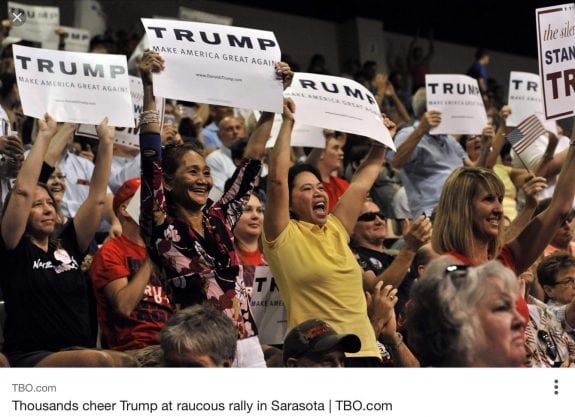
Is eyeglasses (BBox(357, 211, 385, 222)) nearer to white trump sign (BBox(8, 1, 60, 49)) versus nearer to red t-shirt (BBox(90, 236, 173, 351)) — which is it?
red t-shirt (BBox(90, 236, 173, 351))

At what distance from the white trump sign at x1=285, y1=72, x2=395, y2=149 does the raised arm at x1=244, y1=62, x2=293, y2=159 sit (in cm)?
38

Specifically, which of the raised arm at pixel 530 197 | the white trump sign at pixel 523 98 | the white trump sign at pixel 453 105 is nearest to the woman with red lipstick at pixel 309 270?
the raised arm at pixel 530 197

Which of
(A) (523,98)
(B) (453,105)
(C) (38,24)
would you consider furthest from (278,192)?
(C) (38,24)

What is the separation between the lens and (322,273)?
17.3 ft

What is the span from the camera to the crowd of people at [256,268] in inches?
157

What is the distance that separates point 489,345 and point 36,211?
273 centimetres

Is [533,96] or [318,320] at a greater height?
[533,96]

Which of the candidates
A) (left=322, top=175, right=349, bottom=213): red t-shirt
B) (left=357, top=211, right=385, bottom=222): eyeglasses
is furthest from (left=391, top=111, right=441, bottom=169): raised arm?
(left=357, top=211, right=385, bottom=222): eyeglasses

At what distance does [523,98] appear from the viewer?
28.3 feet

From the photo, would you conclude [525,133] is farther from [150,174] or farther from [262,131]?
[150,174]

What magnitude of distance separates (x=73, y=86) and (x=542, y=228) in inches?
92.3

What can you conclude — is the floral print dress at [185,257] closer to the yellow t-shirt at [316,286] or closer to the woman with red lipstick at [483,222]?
the yellow t-shirt at [316,286]
